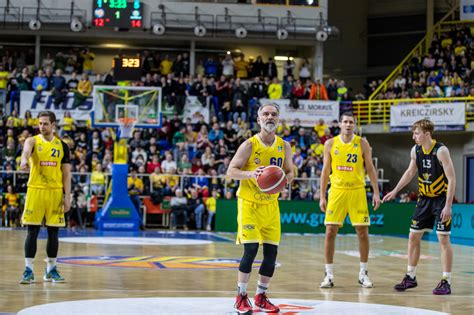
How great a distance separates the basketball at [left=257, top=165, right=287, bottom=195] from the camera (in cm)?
855

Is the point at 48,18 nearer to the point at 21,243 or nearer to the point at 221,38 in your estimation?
the point at 221,38

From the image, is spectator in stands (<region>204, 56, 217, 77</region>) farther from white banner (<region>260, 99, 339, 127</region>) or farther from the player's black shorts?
the player's black shorts

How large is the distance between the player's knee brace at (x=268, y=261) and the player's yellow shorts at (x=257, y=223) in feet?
0.21

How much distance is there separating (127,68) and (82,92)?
11.1 ft

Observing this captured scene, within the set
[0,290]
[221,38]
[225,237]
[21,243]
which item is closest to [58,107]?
[221,38]

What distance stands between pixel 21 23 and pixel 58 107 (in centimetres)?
513

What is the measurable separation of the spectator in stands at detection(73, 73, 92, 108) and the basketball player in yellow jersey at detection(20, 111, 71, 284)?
2085 cm

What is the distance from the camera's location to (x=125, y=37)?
3734 cm

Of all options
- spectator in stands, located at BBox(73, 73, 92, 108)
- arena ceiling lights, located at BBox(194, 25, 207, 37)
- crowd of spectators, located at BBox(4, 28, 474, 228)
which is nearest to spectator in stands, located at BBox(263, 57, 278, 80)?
crowd of spectators, located at BBox(4, 28, 474, 228)

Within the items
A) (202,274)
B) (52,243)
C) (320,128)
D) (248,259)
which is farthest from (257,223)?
(320,128)

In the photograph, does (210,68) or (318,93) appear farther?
→ (210,68)

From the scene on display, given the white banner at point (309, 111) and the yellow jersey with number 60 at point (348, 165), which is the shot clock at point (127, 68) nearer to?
the white banner at point (309, 111)

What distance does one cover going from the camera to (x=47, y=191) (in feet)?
37.1

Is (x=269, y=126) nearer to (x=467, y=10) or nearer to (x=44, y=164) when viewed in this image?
(x=44, y=164)
